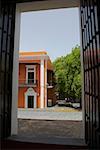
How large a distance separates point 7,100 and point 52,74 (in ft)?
51.5

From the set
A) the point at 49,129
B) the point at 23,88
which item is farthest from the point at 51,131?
the point at 23,88

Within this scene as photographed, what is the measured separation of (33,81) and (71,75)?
3081mm

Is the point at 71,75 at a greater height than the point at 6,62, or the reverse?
the point at 71,75

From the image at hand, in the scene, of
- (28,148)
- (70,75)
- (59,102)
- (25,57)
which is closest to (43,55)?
(25,57)

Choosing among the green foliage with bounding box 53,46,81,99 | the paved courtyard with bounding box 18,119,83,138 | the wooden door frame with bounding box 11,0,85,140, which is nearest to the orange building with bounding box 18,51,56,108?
the green foliage with bounding box 53,46,81,99

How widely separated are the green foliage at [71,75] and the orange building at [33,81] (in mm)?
1870

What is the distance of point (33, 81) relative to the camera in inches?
672

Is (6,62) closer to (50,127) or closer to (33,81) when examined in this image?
(50,127)

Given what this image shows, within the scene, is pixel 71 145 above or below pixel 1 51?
below

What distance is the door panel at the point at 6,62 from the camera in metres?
4.70

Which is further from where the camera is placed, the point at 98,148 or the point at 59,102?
the point at 59,102

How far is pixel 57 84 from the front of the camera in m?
19.9

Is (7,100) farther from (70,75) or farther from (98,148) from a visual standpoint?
(70,75)

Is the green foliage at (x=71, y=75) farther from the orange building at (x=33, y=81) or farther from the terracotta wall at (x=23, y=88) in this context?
the terracotta wall at (x=23, y=88)
